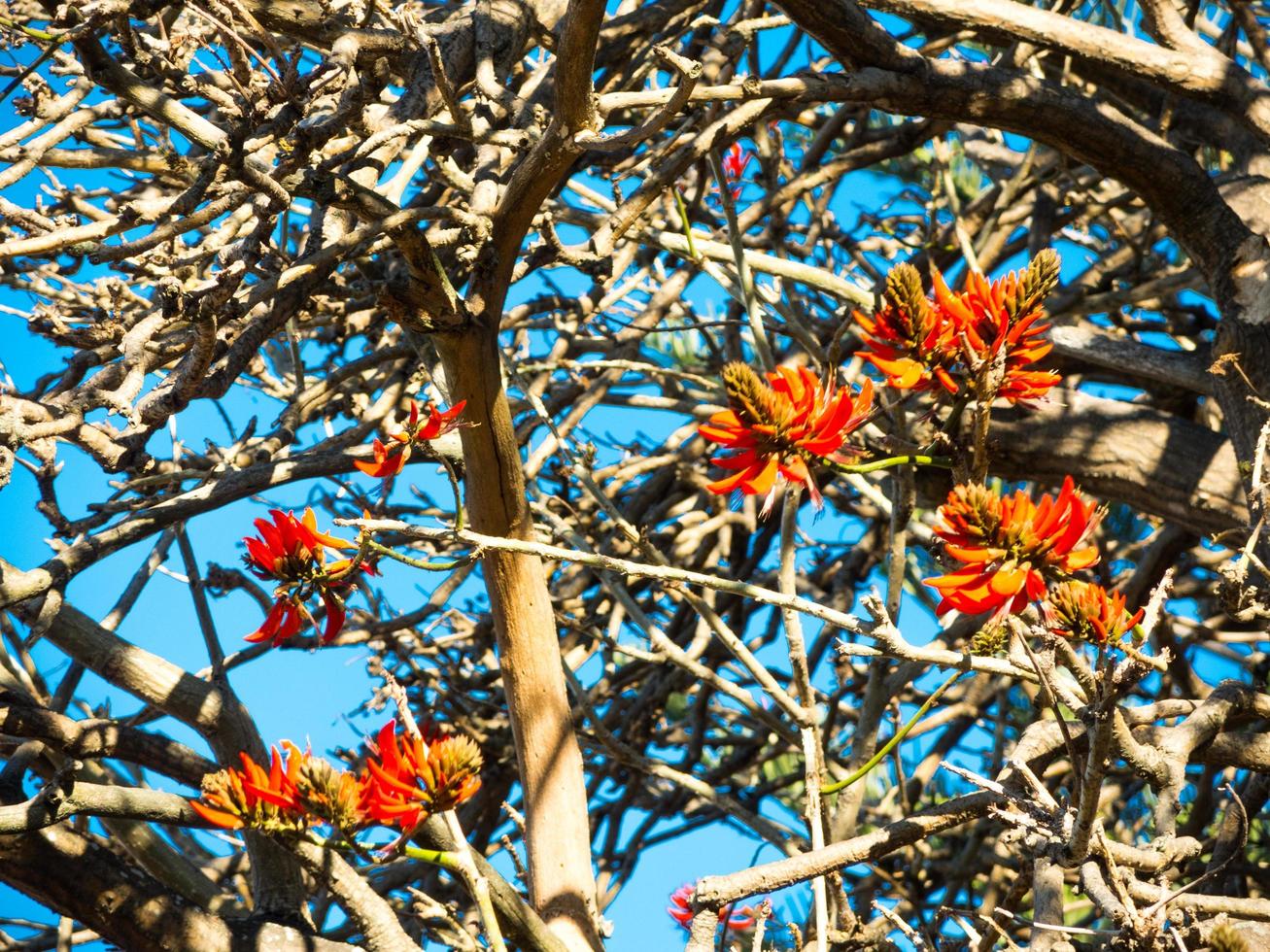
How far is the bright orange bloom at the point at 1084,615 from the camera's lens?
1057mm

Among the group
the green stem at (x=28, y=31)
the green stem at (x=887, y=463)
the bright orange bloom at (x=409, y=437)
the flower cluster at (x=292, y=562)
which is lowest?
the green stem at (x=887, y=463)

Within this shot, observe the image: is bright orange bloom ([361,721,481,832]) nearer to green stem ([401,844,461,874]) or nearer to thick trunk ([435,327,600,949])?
green stem ([401,844,461,874])

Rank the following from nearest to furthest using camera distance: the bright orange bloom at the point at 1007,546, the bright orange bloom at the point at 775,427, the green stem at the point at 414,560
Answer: the bright orange bloom at the point at 1007,546 < the bright orange bloom at the point at 775,427 < the green stem at the point at 414,560

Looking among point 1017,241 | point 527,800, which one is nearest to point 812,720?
point 527,800

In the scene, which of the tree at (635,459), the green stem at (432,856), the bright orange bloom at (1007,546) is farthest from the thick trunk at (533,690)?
the bright orange bloom at (1007,546)

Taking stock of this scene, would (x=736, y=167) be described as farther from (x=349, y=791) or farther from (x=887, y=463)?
(x=349, y=791)

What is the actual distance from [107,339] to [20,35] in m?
0.42

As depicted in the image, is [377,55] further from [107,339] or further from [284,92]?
[107,339]

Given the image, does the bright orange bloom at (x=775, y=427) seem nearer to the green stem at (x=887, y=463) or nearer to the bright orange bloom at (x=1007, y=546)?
the green stem at (x=887, y=463)

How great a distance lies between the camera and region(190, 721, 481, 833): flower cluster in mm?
1156

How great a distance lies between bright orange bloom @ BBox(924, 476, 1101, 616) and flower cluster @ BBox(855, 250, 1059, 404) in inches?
6.1

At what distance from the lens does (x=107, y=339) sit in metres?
1.57

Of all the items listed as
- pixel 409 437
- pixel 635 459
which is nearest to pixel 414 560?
pixel 409 437

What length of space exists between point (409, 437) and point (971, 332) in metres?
0.55
